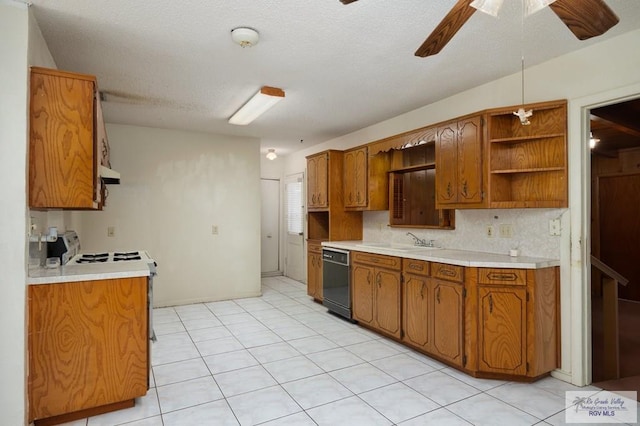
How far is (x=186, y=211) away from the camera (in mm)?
5246

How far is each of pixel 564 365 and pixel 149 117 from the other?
4952mm

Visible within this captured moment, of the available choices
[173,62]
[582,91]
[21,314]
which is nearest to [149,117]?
[173,62]

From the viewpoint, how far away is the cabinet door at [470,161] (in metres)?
3.12

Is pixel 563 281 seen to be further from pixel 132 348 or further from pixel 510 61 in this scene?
pixel 132 348

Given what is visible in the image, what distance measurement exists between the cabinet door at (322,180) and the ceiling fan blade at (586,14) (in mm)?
3644

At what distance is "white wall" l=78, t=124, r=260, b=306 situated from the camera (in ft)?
15.9

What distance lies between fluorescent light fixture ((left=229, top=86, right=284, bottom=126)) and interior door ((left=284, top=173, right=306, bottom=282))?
8.44 ft

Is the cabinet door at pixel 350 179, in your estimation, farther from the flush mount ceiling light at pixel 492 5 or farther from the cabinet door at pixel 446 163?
the flush mount ceiling light at pixel 492 5

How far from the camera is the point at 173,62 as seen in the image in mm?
2932

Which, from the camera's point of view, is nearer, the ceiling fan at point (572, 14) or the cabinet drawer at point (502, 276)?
the ceiling fan at point (572, 14)

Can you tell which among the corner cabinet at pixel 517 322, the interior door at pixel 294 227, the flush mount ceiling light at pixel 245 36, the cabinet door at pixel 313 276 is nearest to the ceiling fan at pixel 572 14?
the flush mount ceiling light at pixel 245 36

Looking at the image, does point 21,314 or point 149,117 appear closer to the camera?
point 21,314

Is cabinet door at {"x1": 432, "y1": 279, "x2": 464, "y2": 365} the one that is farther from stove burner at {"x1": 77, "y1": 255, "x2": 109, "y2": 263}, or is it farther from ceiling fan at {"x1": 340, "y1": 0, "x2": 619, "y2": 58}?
stove burner at {"x1": 77, "y1": 255, "x2": 109, "y2": 263}

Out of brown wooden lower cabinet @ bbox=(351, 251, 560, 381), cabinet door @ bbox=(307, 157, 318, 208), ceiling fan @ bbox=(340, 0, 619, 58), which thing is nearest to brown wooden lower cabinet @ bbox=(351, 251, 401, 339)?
brown wooden lower cabinet @ bbox=(351, 251, 560, 381)
